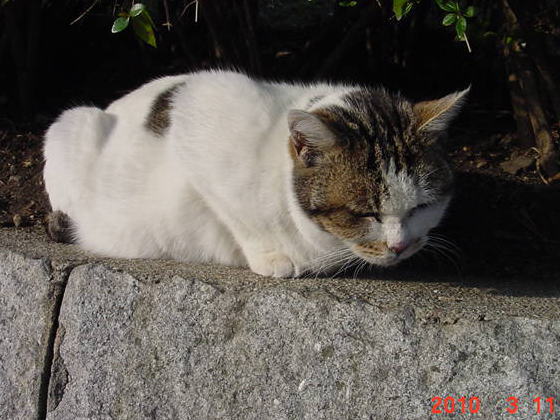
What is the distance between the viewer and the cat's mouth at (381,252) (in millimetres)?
2381

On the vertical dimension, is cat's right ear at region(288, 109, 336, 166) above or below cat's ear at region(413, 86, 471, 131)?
above

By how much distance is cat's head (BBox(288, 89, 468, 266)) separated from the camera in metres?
2.32

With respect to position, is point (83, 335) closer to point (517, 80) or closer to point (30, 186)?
point (30, 186)

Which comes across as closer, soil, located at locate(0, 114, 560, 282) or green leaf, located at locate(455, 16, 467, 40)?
green leaf, located at locate(455, 16, 467, 40)

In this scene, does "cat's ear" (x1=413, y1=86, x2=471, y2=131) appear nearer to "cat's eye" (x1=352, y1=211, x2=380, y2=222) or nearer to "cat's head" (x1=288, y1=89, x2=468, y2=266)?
"cat's head" (x1=288, y1=89, x2=468, y2=266)

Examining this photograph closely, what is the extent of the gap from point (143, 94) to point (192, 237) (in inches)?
29.3

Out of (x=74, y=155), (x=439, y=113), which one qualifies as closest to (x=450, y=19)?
(x=439, y=113)

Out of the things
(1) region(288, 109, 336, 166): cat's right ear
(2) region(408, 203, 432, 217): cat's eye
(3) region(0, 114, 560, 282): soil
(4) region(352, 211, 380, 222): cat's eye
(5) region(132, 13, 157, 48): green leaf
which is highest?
(5) region(132, 13, 157, 48): green leaf

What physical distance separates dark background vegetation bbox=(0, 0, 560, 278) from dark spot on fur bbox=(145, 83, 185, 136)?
34cm

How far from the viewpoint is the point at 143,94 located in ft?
10.6

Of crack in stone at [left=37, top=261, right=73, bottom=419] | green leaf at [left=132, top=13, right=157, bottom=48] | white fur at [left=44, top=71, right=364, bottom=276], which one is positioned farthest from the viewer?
crack in stone at [left=37, top=261, right=73, bottom=419]
